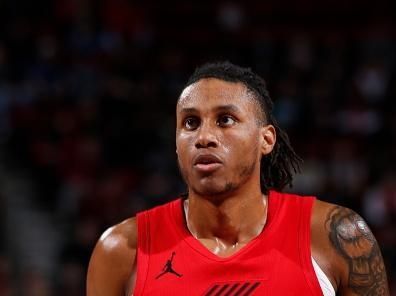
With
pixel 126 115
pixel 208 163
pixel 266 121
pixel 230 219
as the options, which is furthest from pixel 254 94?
pixel 126 115

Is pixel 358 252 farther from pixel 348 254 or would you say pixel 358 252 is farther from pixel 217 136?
pixel 217 136

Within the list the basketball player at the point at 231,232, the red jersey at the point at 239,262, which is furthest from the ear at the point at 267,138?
the red jersey at the point at 239,262

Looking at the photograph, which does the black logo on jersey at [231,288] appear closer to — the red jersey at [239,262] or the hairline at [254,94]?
the red jersey at [239,262]

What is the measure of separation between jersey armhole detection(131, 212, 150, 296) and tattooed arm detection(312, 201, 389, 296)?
64cm

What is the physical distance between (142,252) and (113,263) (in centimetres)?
13

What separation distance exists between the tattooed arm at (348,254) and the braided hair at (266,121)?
1.31 feet

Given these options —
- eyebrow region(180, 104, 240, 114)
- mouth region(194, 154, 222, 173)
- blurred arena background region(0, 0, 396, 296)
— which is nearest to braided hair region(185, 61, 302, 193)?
eyebrow region(180, 104, 240, 114)

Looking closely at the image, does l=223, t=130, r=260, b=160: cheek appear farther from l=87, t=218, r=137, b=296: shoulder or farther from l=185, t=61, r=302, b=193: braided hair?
l=87, t=218, r=137, b=296: shoulder

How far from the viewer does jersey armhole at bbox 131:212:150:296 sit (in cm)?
317

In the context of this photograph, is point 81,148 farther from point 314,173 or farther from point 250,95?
Answer: point 250,95

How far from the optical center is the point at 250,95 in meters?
3.34

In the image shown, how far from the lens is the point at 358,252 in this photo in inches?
124

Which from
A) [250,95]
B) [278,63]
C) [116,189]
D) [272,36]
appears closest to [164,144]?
[116,189]

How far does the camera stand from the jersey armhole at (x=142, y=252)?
317 centimetres
